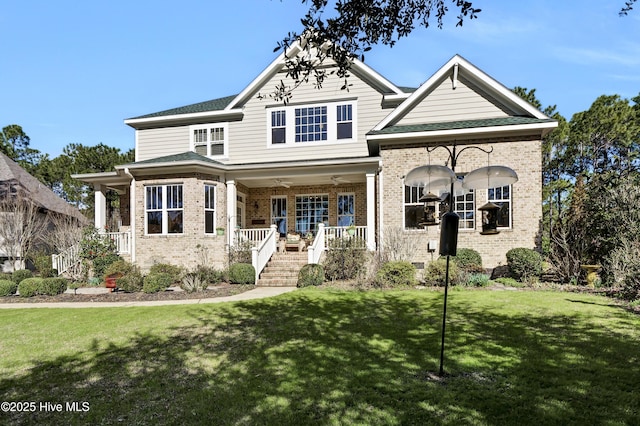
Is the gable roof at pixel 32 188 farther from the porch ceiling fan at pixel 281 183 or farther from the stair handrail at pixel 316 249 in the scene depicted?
the stair handrail at pixel 316 249

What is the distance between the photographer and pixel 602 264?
→ 11.7 meters

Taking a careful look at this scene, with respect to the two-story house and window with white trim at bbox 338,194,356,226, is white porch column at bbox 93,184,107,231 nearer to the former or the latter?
the two-story house

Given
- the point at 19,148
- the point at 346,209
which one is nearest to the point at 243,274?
the point at 346,209

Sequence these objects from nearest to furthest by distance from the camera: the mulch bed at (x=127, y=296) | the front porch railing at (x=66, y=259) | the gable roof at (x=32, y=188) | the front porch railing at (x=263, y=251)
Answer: the mulch bed at (x=127, y=296)
the front porch railing at (x=263, y=251)
the front porch railing at (x=66, y=259)
the gable roof at (x=32, y=188)

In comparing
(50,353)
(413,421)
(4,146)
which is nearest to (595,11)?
(413,421)

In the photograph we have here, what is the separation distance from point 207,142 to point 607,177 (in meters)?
16.9

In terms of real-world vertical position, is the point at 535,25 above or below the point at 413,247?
above

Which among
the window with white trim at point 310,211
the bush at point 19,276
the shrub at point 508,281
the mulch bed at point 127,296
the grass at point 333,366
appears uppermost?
the window with white trim at point 310,211

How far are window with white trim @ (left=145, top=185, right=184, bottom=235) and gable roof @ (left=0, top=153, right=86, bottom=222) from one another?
34.7ft

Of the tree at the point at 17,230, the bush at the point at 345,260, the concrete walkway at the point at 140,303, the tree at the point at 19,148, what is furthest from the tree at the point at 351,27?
the tree at the point at 19,148

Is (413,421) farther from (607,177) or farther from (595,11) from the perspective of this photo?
(607,177)

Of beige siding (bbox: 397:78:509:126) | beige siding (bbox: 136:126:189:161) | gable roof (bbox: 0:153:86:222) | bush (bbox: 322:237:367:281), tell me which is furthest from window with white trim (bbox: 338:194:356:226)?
gable roof (bbox: 0:153:86:222)

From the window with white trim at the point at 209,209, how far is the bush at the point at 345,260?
17.9 feet

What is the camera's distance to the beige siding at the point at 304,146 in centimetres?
1717
